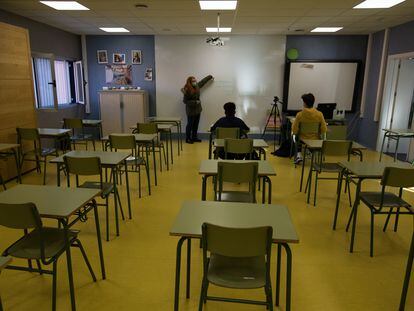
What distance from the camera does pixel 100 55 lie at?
861 centimetres

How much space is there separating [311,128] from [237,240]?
13.0ft

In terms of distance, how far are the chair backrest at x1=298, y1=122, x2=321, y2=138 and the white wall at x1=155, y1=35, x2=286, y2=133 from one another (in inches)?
137

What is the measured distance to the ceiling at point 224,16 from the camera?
5.00 metres

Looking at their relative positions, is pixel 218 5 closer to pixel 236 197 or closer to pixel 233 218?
pixel 236 197

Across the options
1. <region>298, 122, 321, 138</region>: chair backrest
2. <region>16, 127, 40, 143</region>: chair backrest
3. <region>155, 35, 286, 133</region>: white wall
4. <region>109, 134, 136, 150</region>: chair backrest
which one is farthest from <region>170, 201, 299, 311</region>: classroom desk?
<region>155, 35, 286, 133</region>: white wall

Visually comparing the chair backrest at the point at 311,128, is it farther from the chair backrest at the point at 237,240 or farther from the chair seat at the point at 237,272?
the chair backrest at the point at 237,240

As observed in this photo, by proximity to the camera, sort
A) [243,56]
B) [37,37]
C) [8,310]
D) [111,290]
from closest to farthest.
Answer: [8,310] < [111,290] < [37,37] < [243,56]

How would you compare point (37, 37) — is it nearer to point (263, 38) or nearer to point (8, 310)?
point (263, 38)

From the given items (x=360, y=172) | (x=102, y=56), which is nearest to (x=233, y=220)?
(x=360, y=172)

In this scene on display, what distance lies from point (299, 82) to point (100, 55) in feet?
17.5

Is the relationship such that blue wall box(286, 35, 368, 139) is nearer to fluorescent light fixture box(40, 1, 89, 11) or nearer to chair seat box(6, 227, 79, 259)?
fluorescent light fixture box(40, 1, 89, 11)

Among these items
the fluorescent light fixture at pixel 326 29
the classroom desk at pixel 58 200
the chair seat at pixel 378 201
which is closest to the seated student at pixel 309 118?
the chair seat at pixel 378 201

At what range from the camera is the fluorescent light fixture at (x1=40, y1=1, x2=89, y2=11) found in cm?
495

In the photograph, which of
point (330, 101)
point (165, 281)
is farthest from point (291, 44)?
point (165, 281)
